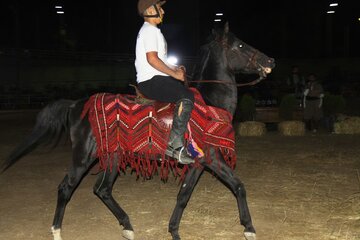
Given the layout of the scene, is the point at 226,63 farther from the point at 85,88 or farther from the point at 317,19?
the point at 317,19

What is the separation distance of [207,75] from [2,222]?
11.3 ft

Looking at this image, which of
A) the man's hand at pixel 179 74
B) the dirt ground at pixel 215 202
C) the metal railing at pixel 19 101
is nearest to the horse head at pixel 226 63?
the man's hand at pixel 179 74

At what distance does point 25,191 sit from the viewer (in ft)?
25.5

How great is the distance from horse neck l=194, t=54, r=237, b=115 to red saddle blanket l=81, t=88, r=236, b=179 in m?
0.17

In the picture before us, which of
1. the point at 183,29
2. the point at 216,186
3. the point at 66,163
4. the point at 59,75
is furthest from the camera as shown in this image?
the point at 183,29

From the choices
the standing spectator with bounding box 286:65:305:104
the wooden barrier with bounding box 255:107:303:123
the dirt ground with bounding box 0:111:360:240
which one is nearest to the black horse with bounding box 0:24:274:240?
the dirt ground with bounding box 0:111:360:240

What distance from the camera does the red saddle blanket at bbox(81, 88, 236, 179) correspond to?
5.30 metres

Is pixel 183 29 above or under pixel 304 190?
above

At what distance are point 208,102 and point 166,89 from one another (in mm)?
627

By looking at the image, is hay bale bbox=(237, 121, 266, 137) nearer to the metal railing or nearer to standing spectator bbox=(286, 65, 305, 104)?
standing spectator bbox=(286, 65, 305, 104)

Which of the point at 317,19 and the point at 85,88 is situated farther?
the point at 317,19

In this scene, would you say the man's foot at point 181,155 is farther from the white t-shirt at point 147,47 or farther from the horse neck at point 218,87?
the white t-shirt at point 147,47

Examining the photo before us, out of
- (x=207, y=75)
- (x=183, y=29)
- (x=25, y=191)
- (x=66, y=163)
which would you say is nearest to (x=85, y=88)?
(x=183, y=29)

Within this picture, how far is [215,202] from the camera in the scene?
687 centimetres
